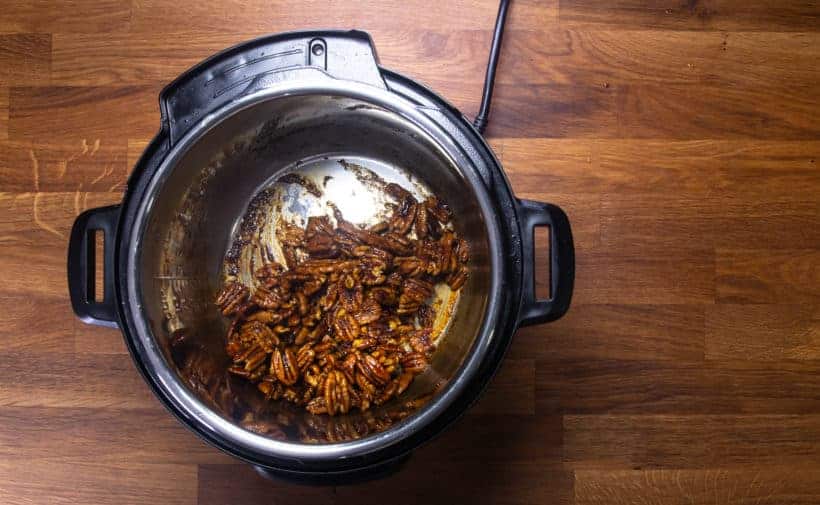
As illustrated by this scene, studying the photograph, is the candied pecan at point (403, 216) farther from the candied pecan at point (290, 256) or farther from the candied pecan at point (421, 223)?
the candied pecan at point (290, 256)

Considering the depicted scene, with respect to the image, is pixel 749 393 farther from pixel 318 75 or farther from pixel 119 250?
pixel 119 250

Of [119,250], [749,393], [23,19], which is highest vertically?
[23,19]

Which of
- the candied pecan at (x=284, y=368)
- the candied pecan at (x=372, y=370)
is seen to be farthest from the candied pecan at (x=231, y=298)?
the candied pecan at (x=372, y=370)

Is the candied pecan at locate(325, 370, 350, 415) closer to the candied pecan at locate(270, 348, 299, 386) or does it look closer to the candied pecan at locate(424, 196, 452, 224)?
the candied pecan at locate(270, 348, 299, 386)

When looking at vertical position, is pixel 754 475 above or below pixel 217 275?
below

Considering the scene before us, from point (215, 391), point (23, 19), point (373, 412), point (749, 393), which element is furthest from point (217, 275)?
point (749, 393)

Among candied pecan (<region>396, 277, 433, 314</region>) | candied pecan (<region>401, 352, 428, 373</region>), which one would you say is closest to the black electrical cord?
candied pecan (<region>396, 277, 433, 314</region>)
